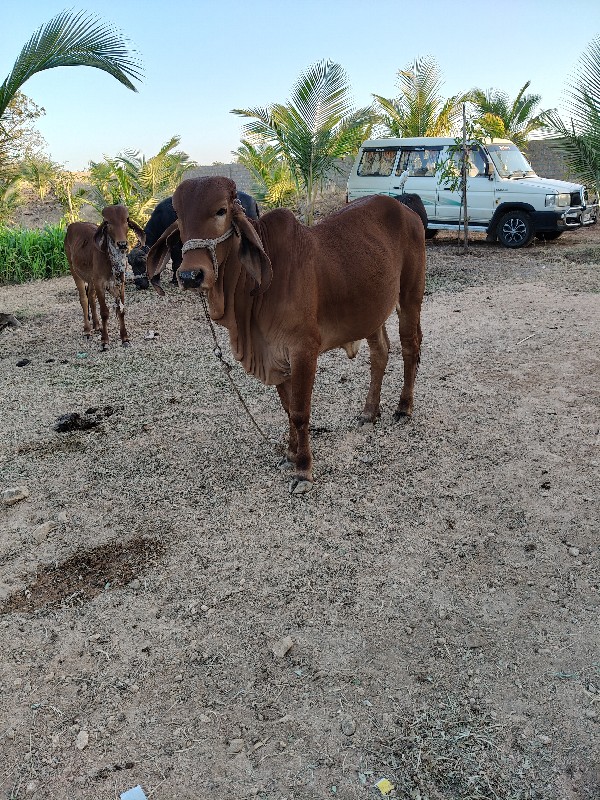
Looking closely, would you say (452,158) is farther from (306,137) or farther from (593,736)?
(593,736)

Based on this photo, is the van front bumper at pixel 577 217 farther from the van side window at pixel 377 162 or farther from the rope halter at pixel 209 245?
the rope halter at pixel 209 245

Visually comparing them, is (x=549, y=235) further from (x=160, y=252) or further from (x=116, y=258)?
(x=160, y=252)

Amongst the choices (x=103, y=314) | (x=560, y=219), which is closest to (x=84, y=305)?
(x=103, y=314)

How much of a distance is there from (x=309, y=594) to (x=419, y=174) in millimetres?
11795

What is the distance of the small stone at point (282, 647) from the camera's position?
8.59 ft

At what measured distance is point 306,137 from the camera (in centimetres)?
1238

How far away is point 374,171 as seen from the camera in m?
13.8

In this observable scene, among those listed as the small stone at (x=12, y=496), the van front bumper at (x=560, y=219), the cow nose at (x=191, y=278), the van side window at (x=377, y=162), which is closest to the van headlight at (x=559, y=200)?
the van front bumper at (x=560, y=219)

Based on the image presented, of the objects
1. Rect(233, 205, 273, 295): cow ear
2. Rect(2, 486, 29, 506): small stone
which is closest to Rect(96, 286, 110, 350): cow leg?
Rect(2, 486, 29, 506): small stone

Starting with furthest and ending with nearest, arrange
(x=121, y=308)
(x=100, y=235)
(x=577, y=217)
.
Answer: (x=577, y=217), (x=121, y=308), (x=100, y=235)

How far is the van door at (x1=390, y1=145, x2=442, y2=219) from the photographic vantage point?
42.5 ft

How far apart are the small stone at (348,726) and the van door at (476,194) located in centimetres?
1158

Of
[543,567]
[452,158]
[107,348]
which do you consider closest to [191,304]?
[107,348]

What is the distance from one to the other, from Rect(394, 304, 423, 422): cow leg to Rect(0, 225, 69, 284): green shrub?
969 cm
